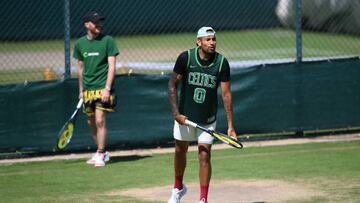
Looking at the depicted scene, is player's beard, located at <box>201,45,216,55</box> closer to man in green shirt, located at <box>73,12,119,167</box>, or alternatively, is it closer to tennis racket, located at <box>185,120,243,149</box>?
tennis racket, located at <box>185,120,243,149</box>

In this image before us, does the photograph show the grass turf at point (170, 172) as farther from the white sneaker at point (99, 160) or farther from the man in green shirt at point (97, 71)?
the man in green shirt at point (97, 71)

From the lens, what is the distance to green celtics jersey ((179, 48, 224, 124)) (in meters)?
9.85

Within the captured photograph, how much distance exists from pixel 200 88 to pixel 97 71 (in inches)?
117

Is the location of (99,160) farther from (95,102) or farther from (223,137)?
(223,137)

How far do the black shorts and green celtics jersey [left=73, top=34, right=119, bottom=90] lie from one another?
0.08 meters

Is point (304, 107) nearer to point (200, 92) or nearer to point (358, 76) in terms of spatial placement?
point (358, 76)

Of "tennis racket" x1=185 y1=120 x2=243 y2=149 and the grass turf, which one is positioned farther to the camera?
the grass turf

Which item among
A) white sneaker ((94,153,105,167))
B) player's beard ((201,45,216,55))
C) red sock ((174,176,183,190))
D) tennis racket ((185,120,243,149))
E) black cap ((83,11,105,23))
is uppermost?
black cap ((83,11,105,23))

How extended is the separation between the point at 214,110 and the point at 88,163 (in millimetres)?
3346

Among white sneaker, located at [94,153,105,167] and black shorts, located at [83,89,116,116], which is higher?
black shorts, located at [83,89,116,116]

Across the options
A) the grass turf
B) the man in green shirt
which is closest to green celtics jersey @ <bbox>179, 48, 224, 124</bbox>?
the grass turf

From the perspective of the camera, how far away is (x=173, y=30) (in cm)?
2586

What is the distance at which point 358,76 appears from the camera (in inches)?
575

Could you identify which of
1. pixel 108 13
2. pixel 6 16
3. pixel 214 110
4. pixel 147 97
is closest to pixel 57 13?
pixel 108 13
